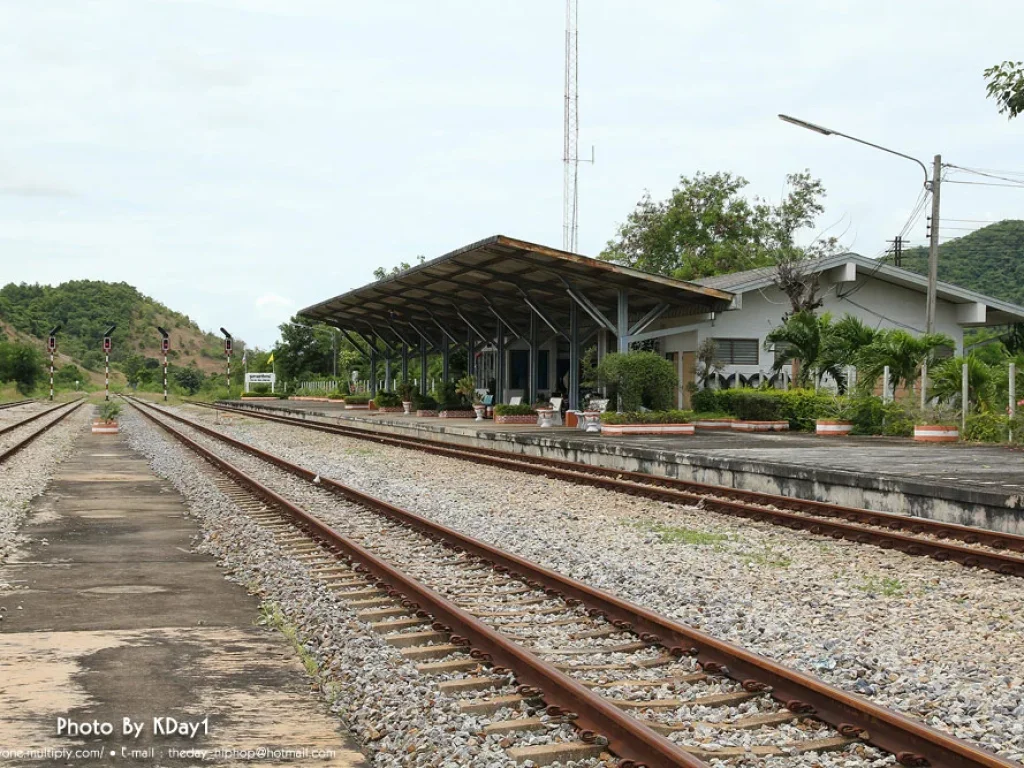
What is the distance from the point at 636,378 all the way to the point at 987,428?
857 cm

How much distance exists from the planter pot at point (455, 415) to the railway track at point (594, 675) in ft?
100

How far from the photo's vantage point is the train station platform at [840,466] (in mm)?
11539

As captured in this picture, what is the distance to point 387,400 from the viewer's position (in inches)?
1884

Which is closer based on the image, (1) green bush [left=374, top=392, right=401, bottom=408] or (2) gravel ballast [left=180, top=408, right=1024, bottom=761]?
(2) gravel ballast [left=180, top=408, right=1024, bottom=761]

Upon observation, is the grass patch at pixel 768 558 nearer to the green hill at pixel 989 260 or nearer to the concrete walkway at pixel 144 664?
the concrete walkway at pixel 144 664

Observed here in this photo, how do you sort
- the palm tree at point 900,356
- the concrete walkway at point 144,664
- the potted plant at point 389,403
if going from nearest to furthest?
the concrete walkway at point 144,664 → the palm tree at point 900,356 → the potted plant at point 389,403

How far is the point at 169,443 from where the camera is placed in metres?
26.6

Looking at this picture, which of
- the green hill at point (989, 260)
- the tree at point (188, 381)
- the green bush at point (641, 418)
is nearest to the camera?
the green bush at point (641, 418)

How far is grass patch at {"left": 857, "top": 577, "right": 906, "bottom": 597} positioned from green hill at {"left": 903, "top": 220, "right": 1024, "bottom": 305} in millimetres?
52603

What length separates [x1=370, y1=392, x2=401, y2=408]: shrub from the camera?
156 feet

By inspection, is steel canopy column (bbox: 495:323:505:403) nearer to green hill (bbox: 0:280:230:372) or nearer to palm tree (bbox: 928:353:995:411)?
palm tree (bbox: 928:353:995:411)

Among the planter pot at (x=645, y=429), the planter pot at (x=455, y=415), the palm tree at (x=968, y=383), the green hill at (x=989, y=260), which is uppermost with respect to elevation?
the green hill at (x=989, y=260)

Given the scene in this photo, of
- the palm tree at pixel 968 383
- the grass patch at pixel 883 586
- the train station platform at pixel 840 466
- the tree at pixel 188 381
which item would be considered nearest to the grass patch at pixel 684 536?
the grass patch at pixel 883 586

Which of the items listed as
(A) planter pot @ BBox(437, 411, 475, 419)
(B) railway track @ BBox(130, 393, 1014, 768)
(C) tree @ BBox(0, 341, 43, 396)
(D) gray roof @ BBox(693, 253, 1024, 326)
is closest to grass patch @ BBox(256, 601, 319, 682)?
(B) railway track @ BBox(130, 393, 1014, 768)
